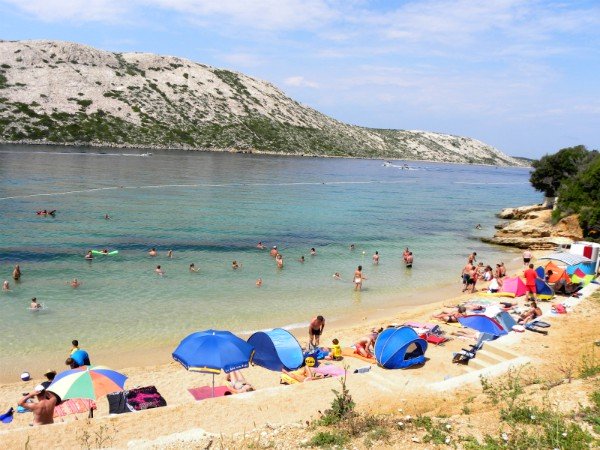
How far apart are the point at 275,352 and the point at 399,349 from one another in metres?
4.35

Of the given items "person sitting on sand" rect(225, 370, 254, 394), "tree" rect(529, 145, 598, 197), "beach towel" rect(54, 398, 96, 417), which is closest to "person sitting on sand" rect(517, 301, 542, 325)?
"person sitting on sand" rect(225, 370, 254, 394)

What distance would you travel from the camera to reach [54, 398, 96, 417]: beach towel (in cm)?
1305

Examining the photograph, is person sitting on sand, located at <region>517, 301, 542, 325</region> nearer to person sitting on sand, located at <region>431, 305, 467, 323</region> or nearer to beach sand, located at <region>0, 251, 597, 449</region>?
beach sand, located at <region>0, 251, 597, 449</region>

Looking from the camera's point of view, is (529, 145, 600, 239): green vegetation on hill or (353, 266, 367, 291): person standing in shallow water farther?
(529, 145, 600, 239): green vegetation on hill

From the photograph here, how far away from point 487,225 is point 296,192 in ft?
99.7

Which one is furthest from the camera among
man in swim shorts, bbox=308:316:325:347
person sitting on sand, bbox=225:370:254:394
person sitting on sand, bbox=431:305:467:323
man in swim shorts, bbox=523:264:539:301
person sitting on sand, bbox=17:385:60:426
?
man in swim shorts, bbox=523:264:539:301

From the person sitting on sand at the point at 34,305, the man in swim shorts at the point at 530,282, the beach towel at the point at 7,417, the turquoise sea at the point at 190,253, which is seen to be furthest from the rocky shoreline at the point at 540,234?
the beach towel at the point at 7,417

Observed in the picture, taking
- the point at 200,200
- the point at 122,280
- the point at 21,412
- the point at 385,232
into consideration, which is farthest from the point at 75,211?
the point at 21,412

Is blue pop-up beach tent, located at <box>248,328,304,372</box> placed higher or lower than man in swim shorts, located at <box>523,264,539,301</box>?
lower

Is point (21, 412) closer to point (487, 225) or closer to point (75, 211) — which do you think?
point (75, 211)

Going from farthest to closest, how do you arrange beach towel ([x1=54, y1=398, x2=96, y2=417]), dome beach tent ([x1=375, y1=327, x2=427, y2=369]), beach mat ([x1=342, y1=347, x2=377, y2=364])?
beach mat ([x1=342, y1=347, x2=377, y2=364]) → dome beach tent ([x1=375, y1=327, x2=427, y2=369]) → beach towel ([x1=54, y1=398, x2=96, y2=417])

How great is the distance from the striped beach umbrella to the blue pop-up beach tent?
4994 mm

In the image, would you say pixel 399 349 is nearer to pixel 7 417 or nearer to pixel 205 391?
pixel 205 391

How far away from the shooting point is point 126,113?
5940 inches
